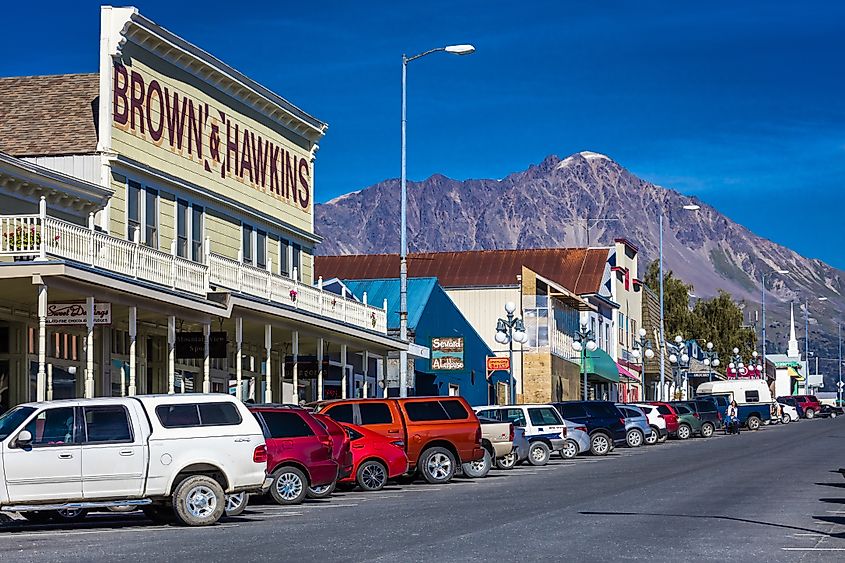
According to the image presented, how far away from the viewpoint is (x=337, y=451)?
25781mm

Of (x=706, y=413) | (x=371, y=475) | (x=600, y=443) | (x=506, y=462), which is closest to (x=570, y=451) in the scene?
(x=600, y=443)

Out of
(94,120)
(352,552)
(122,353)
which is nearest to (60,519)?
(352,552)

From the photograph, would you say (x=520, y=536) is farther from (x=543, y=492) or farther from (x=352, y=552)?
(x=543, y=492)

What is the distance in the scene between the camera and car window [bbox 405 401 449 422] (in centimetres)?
2992

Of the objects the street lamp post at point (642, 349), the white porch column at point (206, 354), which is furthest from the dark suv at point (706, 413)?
the white porch column at point (206, 354)

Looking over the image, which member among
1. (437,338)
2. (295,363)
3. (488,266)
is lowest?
(295,363)

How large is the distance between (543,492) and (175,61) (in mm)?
16260

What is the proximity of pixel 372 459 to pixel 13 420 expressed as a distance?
31.7 ft

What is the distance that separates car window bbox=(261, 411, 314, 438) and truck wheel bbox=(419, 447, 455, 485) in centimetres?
578

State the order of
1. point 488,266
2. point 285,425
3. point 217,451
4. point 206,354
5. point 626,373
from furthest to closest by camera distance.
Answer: point 626,373
point 488,266
point 206,354
point 285,425
point 217,451

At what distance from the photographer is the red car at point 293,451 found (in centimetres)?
2411

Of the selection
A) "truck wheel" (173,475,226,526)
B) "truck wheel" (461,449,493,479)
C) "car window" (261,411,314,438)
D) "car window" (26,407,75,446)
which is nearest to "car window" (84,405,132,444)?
"car window" (26,407,75,446)

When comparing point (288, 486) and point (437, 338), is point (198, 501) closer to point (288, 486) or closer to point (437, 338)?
point (288, 486)

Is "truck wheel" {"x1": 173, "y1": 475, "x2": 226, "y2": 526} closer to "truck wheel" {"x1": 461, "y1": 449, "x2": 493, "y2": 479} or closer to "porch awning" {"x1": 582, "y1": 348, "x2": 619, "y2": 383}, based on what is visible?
"truck wheel" {"x1": 461, "y1": 449, "x2": 493, "y2": 479}
